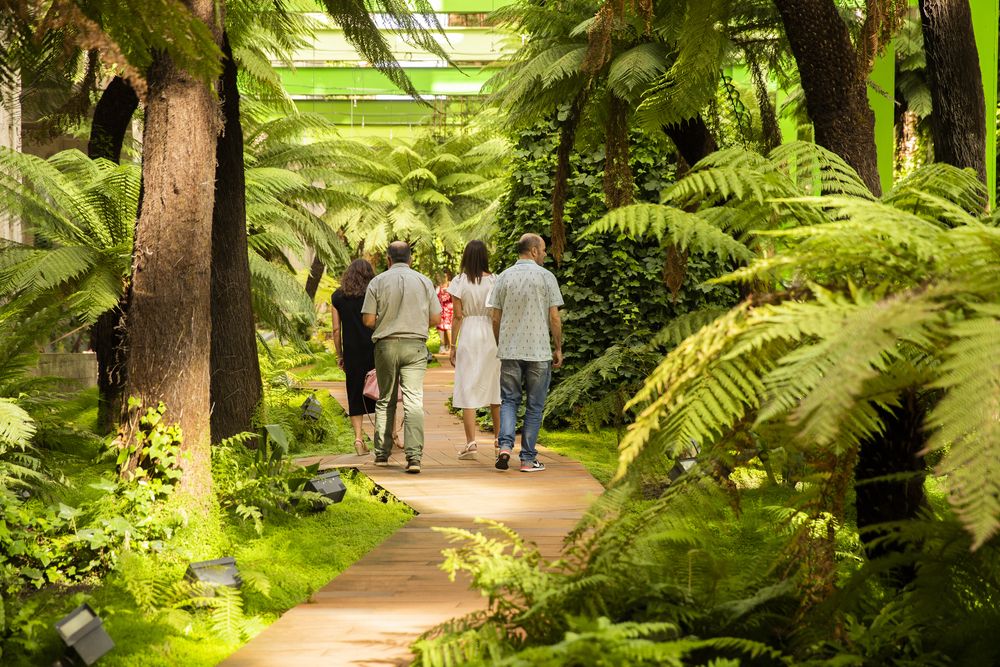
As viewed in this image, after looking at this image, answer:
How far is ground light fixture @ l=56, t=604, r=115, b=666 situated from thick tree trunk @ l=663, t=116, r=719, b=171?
525cm

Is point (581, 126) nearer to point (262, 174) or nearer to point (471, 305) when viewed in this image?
point (471, 305)

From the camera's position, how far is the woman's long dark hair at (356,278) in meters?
9.20

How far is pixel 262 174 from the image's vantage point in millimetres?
11523

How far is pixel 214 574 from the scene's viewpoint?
13.7 ft

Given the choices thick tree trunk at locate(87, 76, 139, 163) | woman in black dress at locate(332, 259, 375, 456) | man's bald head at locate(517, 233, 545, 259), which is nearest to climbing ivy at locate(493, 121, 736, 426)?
woman in black dress at locate(332, 259, 375, 456)

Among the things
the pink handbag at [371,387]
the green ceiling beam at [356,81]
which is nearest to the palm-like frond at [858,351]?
the pink handbag at [371,387]

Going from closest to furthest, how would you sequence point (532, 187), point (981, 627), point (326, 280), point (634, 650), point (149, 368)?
point (634, 650) < point (981, 627) < point (149, 368) < point (532, 187) < point (326, 280)

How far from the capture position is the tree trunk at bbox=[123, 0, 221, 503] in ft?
17.0

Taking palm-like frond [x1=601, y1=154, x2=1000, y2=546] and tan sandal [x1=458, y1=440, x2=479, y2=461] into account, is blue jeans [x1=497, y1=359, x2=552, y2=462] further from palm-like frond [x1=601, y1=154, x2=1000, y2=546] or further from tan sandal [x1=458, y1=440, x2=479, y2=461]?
palm-like frond [x1=601, y1=154, x2=1000, y2=546]

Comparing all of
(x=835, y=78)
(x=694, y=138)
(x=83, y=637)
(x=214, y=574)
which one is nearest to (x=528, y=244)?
(x=694, y=138)

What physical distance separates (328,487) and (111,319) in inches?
134

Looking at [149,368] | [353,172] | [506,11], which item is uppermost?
[353,172]

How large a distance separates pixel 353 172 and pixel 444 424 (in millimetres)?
13351

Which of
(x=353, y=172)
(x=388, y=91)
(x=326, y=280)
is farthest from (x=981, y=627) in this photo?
(x=388, y=91)
